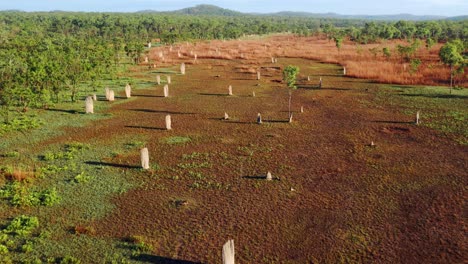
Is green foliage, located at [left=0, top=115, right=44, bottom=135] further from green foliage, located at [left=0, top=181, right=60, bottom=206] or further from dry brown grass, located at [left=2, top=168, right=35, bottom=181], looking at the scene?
green foliage, located at [left=0, top=181, right=60, bottom=206]

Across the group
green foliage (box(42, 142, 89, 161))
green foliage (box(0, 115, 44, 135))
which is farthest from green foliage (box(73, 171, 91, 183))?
green foliage (box(0, 115, 44, 135))

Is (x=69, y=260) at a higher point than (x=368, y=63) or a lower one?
lower

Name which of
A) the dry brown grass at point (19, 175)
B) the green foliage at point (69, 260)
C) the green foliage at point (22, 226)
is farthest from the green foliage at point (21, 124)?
the green foliage at point (69, 260)

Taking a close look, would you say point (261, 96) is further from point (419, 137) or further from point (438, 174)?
point (438, 174)

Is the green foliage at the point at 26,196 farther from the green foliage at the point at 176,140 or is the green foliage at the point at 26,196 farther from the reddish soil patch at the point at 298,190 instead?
the green foliage at the point at 176,140

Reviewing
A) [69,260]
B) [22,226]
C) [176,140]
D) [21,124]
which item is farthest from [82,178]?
[21,124]

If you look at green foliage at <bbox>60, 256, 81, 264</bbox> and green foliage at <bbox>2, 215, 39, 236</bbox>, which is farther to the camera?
green foliage at <bbox>2, 215, 39, 236</bbox>

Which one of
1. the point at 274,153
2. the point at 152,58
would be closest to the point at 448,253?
the point at 274,153


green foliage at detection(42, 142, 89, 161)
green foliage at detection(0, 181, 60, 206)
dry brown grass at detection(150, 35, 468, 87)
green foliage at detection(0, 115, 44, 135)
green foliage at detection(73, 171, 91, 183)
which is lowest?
green foliage at detection(0, 181, 60, 206)

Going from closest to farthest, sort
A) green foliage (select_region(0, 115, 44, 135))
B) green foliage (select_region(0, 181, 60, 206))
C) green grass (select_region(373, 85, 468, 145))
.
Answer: green foliage (select_region(0, 181, 60, 206)) → green foliage (select_region(0, 115, 44, 135)) → green grass (select_region(373, 85, 468, 145))

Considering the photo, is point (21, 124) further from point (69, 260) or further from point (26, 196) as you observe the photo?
point (69, 260)

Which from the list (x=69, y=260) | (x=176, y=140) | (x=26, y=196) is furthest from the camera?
(x=176, y=140)
